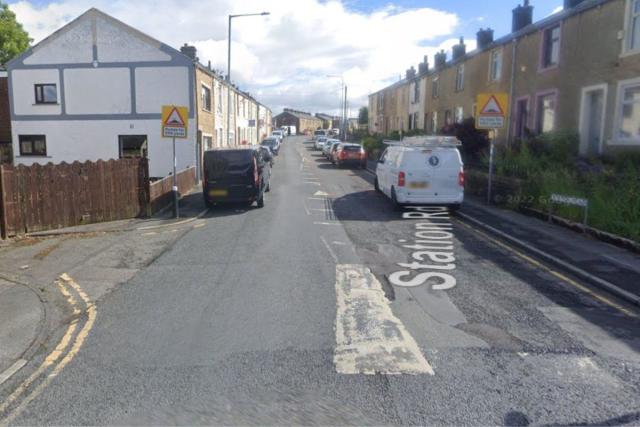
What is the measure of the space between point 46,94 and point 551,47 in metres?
22.3

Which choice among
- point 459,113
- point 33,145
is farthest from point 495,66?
point 33,145

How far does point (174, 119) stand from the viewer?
12.8 meters

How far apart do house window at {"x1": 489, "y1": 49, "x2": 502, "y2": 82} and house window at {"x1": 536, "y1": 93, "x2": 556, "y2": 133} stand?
13.8 feet

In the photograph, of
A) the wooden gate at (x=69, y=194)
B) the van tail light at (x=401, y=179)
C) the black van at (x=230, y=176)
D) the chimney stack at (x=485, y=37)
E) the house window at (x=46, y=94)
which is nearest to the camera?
the wooden gate at (x=69, y=194)

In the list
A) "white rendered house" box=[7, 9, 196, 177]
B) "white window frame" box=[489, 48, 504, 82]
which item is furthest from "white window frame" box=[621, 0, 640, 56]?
"white rendered house" box=[7, 9, 196, 177]

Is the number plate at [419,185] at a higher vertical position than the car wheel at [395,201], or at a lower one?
higher

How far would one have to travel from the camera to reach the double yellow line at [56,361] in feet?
12.6

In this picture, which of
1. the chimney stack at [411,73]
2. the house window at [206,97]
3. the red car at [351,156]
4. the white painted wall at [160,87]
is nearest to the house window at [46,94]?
the white painted wall at [160,87]

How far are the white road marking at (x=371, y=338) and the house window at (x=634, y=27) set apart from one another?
13.7 meters

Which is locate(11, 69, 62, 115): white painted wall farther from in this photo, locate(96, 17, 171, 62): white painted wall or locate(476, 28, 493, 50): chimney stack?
locate(476, 28, 493, 50): chimney stack

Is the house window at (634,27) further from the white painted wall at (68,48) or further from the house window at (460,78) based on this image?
the white painted wall at (68,48)

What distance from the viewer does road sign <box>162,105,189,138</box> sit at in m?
12.7

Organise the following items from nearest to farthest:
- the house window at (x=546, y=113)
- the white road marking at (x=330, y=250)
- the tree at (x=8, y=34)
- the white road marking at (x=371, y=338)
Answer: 1. the white road marking at (x=371, y=338)
2. the white road marking at (x=330, y=250)
3. the house window at (x=546, y=113)
4. the tree at (x=8, y=34)

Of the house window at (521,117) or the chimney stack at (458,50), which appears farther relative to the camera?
the chimney stack at (458,50)
